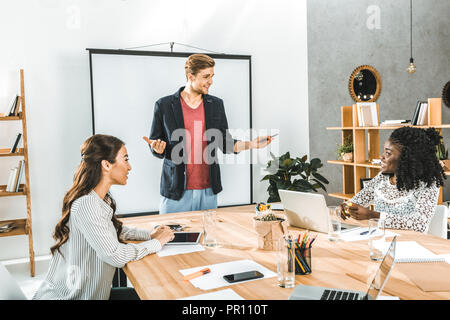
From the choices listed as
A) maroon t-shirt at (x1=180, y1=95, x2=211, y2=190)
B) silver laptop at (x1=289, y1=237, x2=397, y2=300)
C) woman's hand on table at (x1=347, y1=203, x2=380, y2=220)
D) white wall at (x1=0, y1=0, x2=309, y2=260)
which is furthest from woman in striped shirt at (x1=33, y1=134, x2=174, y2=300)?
white wall at (x1=0, y1=0, x2=309, y2=260)

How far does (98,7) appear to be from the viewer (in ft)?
12.6

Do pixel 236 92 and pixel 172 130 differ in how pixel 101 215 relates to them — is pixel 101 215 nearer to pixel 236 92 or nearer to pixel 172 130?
pixel 172 130

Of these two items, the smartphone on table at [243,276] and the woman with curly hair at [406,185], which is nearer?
the smartphone on table at [243,276]

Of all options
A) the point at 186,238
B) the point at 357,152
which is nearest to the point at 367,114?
the point at 357,152

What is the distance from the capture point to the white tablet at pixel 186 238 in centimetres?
192

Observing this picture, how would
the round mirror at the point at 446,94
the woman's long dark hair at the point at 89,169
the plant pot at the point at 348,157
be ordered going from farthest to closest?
the round mirror at the point at 446,94 → the plant pot at the point at 348,157 → the woman's long dark hair at the point at 89,169

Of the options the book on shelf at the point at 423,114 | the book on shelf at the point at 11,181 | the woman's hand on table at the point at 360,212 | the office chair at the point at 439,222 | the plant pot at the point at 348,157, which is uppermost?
the book on shelf at the point at 423,114

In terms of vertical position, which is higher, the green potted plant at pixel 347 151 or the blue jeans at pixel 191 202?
the green potted plant at pixel 347 151

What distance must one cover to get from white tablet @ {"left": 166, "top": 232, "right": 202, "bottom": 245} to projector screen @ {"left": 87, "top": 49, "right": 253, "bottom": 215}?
78.1 inches

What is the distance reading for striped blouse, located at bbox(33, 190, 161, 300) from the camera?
164 cm

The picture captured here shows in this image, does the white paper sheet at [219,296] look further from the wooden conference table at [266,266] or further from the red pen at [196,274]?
the red pen at [196,274]

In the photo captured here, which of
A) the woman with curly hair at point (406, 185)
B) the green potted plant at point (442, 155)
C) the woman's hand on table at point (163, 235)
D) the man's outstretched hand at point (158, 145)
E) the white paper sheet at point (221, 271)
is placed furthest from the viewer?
the green potted plant at point (442, 155)

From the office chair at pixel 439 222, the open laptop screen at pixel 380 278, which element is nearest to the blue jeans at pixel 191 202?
the office chair at pixel 439 222

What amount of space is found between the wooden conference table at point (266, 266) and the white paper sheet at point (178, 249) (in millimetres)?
40
